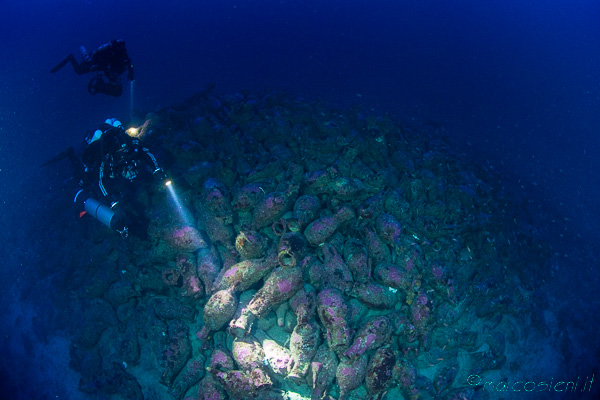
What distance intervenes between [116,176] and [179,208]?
7.33 feet

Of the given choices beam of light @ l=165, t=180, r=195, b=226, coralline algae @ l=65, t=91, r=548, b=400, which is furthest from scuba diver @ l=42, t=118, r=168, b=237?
coralline algae @ l=65, t=91, r=548, b=400

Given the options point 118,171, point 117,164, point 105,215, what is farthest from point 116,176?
Result: point 105,215

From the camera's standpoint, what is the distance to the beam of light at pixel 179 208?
6.09 metres

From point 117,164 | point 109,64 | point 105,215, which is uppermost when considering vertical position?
point 109,64

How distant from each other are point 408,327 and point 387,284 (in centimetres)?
76

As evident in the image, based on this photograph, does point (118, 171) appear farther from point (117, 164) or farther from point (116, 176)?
point (117, 164)

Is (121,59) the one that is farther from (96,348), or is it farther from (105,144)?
(96,348)

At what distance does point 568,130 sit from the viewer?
71.5ft

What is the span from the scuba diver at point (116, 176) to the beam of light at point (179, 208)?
0.21m

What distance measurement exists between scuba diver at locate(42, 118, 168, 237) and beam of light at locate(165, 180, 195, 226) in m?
0.21

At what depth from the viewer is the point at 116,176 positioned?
7133 millimetres

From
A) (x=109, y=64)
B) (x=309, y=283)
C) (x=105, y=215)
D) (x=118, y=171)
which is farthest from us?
(x=109, y=64)

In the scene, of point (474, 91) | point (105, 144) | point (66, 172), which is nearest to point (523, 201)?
point (105, 144)

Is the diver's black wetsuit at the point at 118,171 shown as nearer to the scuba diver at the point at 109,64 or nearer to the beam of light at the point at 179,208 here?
the beam of light at the point at 179,208
